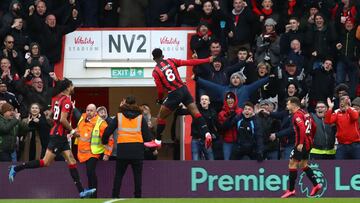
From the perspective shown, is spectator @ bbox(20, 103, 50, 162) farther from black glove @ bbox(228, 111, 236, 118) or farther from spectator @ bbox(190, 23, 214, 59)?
spectator @ bbox(190, 23, 214, 59)

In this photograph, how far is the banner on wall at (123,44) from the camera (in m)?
30.3

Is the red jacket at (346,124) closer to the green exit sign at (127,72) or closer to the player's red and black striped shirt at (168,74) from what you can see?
the player's red and black striped shirt at (168,74)

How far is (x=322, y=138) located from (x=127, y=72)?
576 centimetres

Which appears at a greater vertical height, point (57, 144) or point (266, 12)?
point (266, 12)

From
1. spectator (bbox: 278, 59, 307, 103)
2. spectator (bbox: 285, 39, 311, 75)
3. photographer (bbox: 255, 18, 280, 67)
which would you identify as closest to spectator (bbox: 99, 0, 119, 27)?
photographer (bbox: 255, 18, 280, 67)

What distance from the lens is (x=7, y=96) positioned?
89.5ft

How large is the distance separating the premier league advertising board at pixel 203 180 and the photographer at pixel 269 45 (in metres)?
3.44

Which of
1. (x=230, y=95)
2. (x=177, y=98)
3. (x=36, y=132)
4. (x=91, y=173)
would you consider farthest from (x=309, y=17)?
(x=91, y=173)

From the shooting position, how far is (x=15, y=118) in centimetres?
2586

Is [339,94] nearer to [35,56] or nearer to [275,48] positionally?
[275,48]

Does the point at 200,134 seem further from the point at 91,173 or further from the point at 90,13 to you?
the point at 90,13

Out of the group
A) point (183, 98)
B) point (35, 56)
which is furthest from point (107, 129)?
point (35, 56)

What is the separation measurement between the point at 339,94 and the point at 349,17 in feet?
9.83

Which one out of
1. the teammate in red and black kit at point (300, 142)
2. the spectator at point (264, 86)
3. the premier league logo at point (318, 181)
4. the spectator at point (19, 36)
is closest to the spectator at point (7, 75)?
the spectator at point (19, 36)
